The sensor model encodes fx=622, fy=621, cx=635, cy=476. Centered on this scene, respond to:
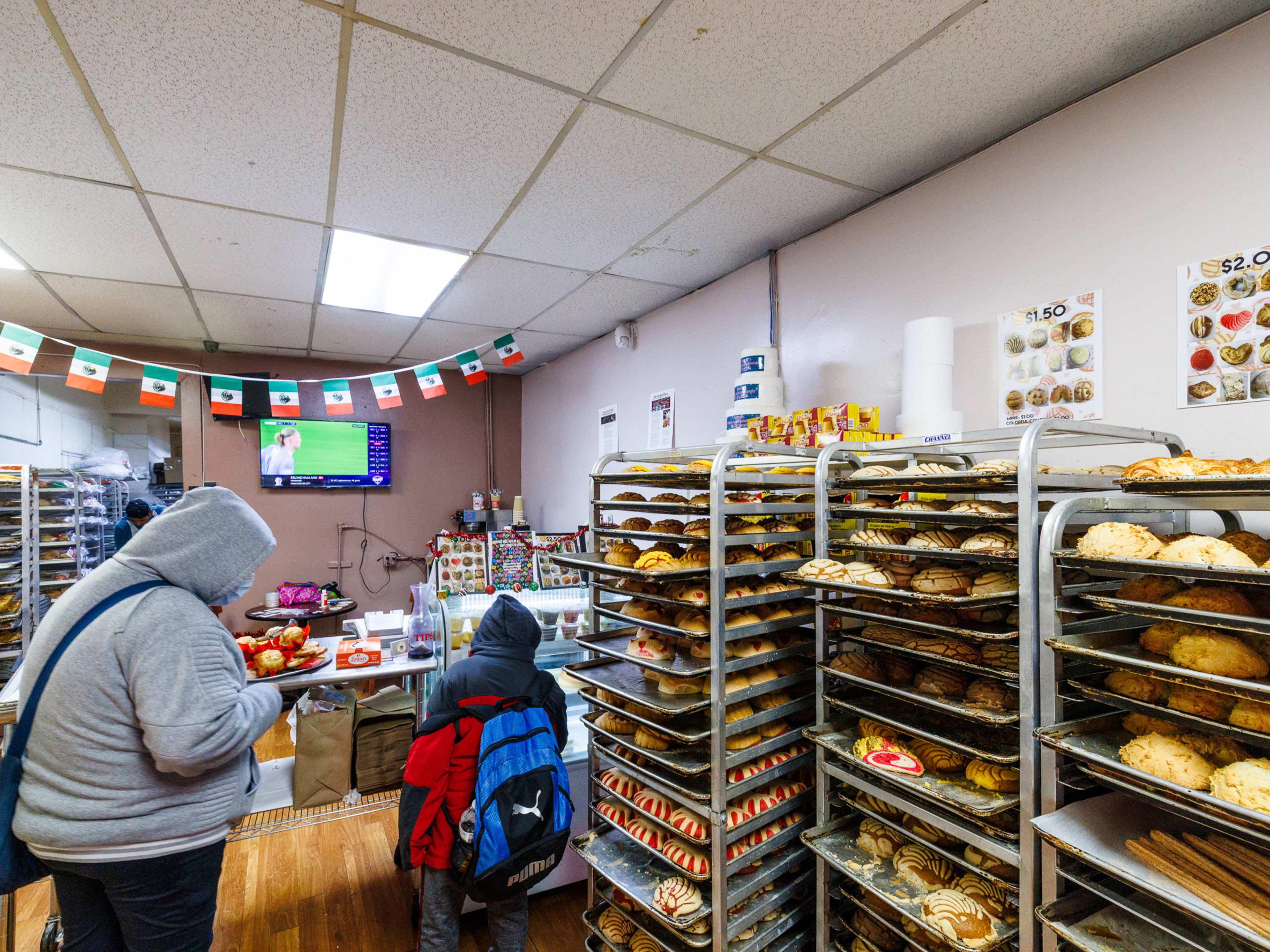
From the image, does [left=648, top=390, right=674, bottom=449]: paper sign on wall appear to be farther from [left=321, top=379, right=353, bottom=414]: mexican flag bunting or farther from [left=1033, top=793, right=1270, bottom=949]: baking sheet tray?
[left=1033, top=793, right=1270, bottom=949]: baking sheet tray

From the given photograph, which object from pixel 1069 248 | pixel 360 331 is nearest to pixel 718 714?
pixel 1069 248

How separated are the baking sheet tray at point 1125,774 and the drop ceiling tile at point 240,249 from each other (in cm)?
315

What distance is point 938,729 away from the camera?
156cm

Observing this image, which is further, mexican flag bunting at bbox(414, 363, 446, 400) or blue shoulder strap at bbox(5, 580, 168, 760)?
mexican flag bunting at bbox(414, 363, 446, 400)

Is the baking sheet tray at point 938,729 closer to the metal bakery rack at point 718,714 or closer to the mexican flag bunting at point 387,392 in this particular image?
the metal bakery rack at point 718,714

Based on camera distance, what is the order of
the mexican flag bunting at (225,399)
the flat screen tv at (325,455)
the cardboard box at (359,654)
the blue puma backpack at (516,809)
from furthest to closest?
the flat screen tv at (325,455) < the mexican flag bunting at (225,399) < the cardboard box at (359,654) < the blue puma backpack at (516,809)

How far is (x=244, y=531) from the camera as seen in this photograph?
170cm

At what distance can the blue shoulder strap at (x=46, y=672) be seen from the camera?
57.0 inches

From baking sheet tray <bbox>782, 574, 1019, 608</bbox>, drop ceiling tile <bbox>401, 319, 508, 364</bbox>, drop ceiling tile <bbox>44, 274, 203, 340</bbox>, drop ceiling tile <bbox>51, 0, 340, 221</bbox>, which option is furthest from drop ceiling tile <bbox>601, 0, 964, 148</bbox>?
drop ceiling tile <bbox>44, 274, 203, 340</bbox>

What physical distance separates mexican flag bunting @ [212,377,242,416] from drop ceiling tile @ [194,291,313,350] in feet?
1.08

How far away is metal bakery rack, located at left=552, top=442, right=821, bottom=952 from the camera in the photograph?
177cm

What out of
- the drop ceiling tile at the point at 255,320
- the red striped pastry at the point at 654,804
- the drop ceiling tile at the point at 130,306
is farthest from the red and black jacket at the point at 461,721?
the drop ceiling tile at the point at 130,306

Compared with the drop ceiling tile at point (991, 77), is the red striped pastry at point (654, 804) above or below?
below

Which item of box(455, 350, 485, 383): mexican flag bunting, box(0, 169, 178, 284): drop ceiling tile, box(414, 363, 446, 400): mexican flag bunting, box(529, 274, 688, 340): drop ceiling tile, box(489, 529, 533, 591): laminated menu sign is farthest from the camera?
box(489, 529, 533, 591): laminated menu sign
